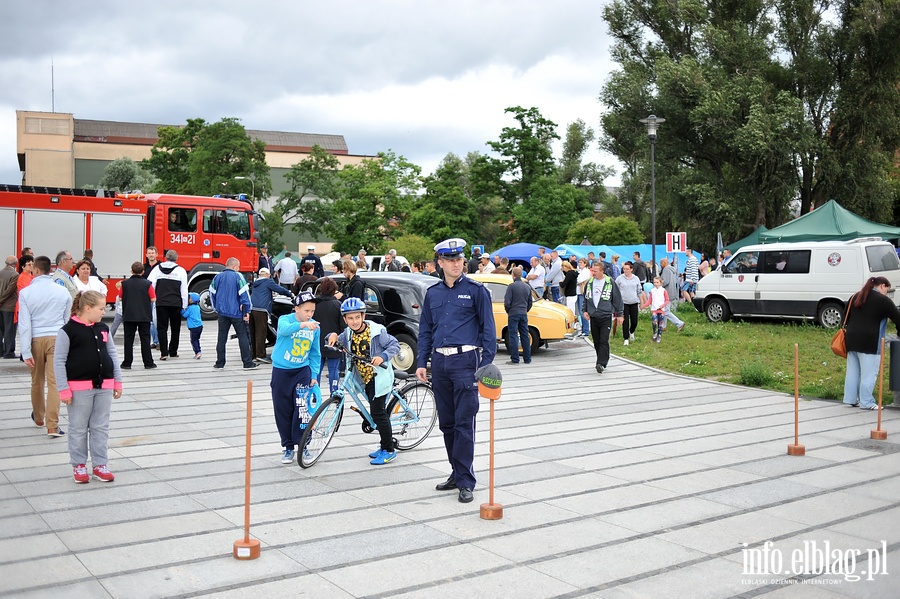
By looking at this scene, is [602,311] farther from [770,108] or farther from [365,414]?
[770,108]

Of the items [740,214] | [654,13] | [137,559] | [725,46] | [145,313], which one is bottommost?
[137,559]

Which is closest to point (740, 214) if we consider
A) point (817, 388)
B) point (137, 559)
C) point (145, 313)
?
point (817, 388)

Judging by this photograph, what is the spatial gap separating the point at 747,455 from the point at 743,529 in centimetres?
267

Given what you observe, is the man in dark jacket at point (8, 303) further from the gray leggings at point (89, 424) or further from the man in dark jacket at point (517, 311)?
the man in dark jacket at point (517, 311)

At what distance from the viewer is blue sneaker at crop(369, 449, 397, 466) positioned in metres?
7.98

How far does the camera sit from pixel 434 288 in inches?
281

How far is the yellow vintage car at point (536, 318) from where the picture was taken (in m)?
17.5

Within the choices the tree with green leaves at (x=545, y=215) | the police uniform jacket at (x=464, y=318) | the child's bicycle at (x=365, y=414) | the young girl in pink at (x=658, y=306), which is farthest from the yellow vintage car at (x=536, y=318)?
the tree with green leaves at (x=545, y=215)

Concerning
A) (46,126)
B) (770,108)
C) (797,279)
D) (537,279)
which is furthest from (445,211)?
(46,126)

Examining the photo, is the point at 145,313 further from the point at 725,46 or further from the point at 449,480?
the point at 725,46

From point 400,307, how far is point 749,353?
24.9ft

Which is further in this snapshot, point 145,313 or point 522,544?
point 145,313

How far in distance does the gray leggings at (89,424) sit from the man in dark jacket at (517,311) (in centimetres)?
977

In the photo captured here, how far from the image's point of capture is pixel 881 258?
20438mm
